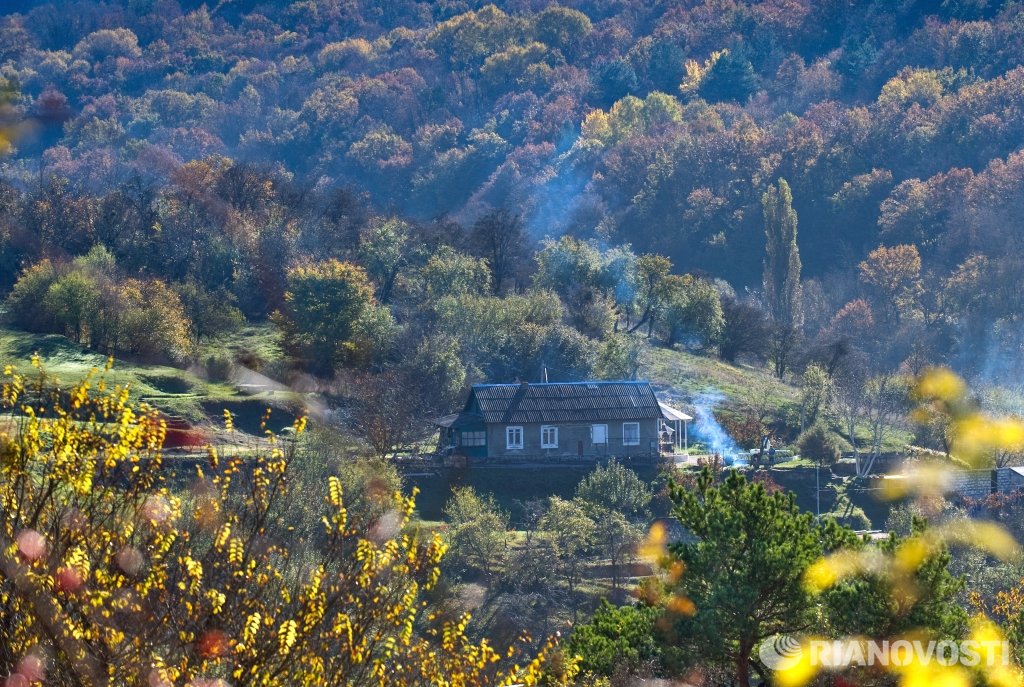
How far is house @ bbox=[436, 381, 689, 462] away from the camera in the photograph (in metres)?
42.2

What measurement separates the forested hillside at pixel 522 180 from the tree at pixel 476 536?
10879 millimetres

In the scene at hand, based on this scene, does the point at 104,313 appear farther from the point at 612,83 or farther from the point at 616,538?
the point at 612,83

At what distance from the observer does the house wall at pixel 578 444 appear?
1670 inches

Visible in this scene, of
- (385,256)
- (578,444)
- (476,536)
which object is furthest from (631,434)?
(385,256)

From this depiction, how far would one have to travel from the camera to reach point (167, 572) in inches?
375

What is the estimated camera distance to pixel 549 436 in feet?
141

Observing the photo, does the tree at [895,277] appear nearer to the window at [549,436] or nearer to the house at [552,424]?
the house at [552,424]

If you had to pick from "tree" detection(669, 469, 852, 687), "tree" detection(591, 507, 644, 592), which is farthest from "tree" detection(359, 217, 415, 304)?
"tree" detection(669, 469, 852, 687)

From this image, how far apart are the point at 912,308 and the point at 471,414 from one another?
120ft

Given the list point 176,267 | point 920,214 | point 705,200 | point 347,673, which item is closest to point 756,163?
point 705,200

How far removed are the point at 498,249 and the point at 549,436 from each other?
21049 millimetres

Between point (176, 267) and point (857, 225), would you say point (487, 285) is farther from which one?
point (857, 225)

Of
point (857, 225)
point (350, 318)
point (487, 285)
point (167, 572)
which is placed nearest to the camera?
point (167, 572)

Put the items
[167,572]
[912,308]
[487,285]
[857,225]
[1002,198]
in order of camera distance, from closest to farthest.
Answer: [167,572] → [487,285] → [912,308] → [1002,198] → [857,225]
